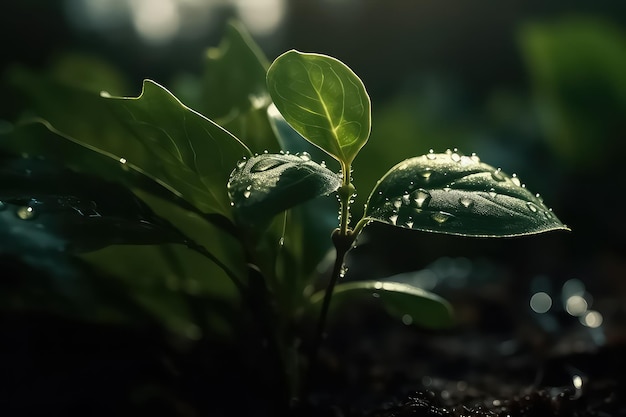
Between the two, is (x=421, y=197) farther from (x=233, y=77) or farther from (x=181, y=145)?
(x=233, y=77)

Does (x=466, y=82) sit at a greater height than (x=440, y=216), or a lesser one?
greater

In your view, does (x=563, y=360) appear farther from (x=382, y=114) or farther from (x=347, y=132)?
(x=382, y=114)

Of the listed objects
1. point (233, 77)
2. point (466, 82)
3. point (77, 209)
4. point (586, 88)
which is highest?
point (466, 82)

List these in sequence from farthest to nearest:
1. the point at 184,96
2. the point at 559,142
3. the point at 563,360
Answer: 1. the point at 559,142
2. the point at 184,96
3. the point at 563,360

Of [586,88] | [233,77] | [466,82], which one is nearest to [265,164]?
[233,77]

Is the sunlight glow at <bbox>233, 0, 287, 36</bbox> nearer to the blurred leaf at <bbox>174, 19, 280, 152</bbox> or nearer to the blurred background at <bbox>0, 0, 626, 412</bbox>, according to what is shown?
the blurred background at <bbox>0, 0, 626, 412</bbox>

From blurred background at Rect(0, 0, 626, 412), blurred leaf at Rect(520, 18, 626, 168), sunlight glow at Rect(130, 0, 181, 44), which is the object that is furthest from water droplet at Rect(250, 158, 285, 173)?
sunlight glow at Rect(130, 0, 181, 44)

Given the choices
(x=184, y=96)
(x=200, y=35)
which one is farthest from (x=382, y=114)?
(x=200, y=35)
